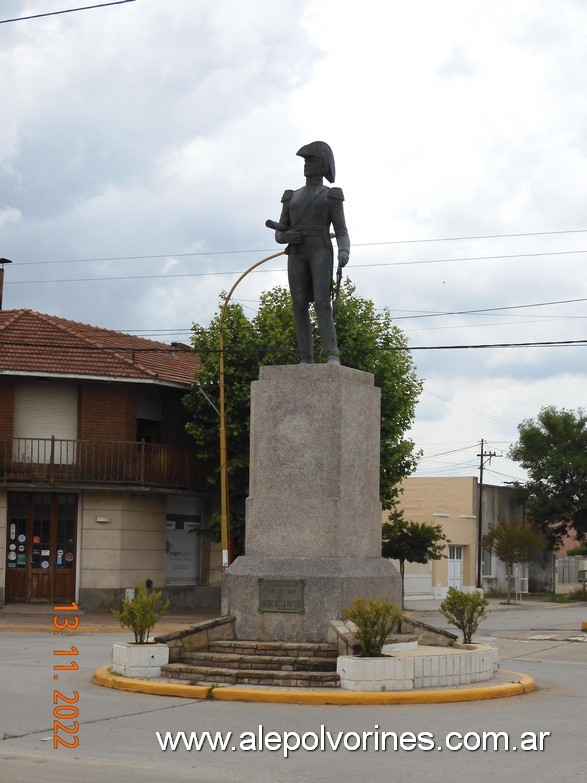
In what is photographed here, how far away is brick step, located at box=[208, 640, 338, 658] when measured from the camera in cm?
1384

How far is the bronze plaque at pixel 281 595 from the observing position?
46.9 feet

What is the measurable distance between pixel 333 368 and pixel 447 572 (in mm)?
38992

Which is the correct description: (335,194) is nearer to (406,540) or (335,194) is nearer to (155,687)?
(155,687)

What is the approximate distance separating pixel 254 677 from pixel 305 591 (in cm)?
145

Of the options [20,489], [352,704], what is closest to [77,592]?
[20,489]

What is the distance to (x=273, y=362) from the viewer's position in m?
32.7

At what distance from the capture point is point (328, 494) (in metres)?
14.6

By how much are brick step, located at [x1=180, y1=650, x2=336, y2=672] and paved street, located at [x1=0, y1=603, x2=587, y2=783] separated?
3.86 feet

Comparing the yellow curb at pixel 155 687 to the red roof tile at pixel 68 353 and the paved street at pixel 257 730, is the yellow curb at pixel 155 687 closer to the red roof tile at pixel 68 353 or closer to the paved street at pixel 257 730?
the paved street at pixel 257 730

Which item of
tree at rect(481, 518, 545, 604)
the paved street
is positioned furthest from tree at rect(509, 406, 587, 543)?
the paved street

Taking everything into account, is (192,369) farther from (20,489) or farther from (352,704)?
(352,704)

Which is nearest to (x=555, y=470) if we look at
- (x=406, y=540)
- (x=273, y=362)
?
(x=406, y=540)

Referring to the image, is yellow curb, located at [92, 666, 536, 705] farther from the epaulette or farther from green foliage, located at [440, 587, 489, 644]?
the epaulette

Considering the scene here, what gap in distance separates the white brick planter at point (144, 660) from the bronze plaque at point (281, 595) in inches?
53.7
